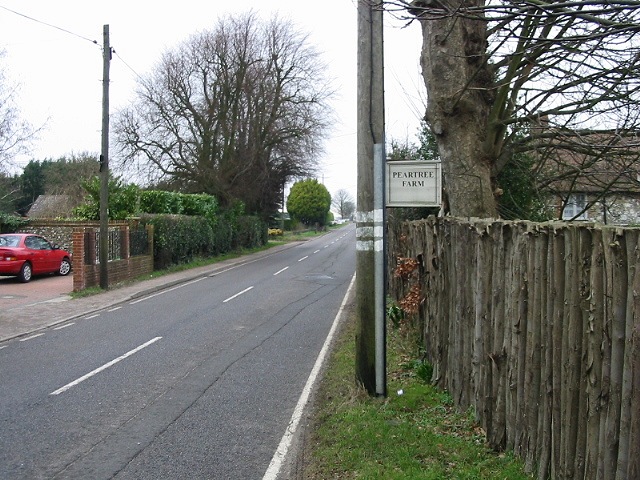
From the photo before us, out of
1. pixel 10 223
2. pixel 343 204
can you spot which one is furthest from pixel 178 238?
pixel 343 204

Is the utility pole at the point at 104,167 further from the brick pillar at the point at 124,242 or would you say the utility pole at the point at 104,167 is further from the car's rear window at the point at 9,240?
the car's rear window at the point at 9,240

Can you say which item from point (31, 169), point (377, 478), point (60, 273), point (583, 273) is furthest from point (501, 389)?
point (31, 169)

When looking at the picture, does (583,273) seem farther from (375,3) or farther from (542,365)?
(375,3)

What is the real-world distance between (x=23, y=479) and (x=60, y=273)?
64.9 feet

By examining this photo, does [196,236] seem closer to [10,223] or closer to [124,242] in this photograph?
[10,223]

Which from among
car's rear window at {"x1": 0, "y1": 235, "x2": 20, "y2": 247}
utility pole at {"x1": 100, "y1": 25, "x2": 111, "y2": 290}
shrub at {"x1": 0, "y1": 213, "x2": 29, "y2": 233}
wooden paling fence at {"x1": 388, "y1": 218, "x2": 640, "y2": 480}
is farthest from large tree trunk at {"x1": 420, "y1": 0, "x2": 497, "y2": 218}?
shrub at {"x1": 0, "y1": 213, "x2": 29, "y2": 233}

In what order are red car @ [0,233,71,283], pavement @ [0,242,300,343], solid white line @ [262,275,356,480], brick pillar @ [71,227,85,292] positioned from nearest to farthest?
solid white line @ [262,275,356,480]
pavement @ [0,242,300,343]
brick pillar @ [71,227,85,292]
red car @ [0,233,71,283]

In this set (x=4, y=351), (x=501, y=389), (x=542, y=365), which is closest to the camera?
(x=542, y=365)

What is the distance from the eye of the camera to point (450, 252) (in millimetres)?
6852

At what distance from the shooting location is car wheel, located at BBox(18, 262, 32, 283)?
20.5 m

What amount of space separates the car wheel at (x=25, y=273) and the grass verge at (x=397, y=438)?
16.2 m

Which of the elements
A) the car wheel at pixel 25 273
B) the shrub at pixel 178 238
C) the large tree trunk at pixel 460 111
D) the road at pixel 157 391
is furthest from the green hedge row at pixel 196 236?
the large tree trunk at pixel 460 111

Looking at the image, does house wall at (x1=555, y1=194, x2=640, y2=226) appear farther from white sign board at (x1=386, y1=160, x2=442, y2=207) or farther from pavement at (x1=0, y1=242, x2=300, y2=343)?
pavement at (x1=0, y1=242, x2=300, y2=343)

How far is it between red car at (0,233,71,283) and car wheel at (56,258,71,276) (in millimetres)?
178
